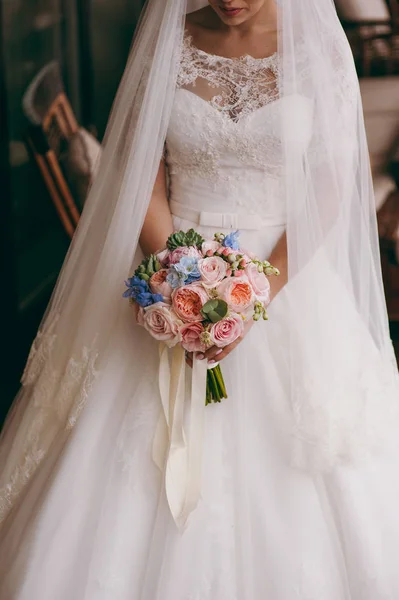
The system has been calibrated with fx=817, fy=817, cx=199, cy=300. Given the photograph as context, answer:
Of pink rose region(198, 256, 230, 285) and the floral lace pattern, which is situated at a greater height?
the floral lace pattern

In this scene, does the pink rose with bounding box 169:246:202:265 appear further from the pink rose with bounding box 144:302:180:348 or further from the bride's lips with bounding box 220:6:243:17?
the bride's lips with bounding box 220:6:243:17

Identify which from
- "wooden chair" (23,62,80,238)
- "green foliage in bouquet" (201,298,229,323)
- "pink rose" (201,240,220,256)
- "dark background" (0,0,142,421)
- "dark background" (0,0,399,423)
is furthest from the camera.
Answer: "dark background" (0,0,142,421)

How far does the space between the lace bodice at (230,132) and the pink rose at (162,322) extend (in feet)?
1.67

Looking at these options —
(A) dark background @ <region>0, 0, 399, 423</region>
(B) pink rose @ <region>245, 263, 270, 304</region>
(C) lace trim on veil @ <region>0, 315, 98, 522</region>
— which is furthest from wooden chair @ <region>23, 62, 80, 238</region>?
(B) pink rose @ <region>245, 263, 270, 304</region>

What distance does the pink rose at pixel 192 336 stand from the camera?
1.89 meters

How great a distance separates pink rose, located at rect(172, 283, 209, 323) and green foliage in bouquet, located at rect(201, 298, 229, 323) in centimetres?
2

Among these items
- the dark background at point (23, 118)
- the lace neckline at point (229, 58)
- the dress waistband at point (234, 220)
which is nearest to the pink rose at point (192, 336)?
the dress waistband at point (234, 220)

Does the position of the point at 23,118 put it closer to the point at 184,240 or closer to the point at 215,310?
the point at 184,240

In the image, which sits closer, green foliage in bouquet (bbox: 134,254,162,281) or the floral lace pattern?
green foliage in bouquet (bbox: 134,254,162,281)

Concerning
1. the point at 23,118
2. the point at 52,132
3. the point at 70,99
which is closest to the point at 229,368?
the point at 52,132

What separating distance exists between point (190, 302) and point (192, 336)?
8 centimetres

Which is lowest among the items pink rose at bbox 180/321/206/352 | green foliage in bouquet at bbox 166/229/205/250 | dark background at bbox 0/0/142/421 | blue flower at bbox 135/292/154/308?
dark background at bbox 0/0/142/421

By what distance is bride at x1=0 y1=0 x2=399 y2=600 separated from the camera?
1.94 m

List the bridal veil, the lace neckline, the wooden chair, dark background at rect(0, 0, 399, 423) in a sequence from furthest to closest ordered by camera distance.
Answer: dark background at rect(0, 0, 399, 423), the wooden chair, the lace neckline, the bridal veil
